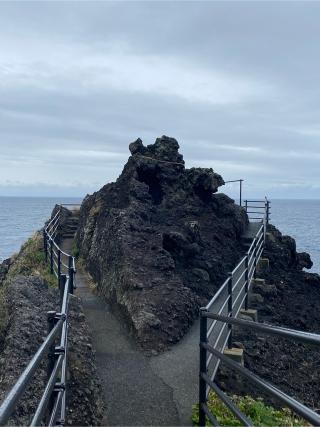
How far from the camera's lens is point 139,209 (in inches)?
607

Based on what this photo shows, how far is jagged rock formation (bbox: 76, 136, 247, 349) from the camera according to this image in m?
10.0

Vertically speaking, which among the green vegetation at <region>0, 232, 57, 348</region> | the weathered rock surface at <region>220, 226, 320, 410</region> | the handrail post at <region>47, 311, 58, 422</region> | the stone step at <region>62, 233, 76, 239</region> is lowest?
the weathered rock surface at <region>220, 226, 320, 410</region>

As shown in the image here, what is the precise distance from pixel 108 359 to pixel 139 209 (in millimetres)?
7745

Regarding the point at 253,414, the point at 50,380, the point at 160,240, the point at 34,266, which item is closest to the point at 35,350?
the point at 253,414

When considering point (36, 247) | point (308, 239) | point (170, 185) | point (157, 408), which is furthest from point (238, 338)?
point (308, 239)

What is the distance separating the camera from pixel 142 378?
7375mm

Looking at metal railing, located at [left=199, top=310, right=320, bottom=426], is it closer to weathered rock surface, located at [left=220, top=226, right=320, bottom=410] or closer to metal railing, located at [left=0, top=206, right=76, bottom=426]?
metal railing, located at [left=0, top=206, right=76, bottom=426]

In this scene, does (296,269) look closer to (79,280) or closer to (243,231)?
(243,231)

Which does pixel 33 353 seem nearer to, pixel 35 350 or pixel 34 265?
pixel 35 350

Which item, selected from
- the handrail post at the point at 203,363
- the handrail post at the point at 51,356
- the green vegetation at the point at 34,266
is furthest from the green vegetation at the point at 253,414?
the green vegetation at the point at 34,266

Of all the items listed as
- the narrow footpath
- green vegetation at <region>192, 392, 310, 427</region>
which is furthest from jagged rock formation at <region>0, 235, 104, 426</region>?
green vegetation at <region>192, 392, 310, 427</region>

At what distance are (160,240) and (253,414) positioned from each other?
7520 millimetres

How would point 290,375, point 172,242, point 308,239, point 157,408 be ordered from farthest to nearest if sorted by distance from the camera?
1. point 308,239
2. point 172,242
3. point 290,375
4. point 157,408

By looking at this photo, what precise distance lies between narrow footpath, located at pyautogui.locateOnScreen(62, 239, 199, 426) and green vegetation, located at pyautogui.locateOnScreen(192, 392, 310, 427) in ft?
0.90
